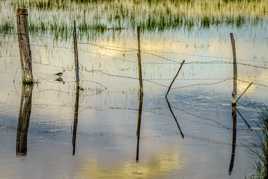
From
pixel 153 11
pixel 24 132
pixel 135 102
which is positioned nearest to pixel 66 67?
pixel 135 102

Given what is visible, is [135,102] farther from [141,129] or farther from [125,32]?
[125,32]

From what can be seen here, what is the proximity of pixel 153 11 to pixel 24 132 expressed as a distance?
606 inches

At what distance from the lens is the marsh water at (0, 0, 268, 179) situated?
9.61 metres

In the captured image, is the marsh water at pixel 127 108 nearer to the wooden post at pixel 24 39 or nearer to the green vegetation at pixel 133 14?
the wooden post at pixel 24 39

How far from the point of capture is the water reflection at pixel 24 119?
33.6 feet

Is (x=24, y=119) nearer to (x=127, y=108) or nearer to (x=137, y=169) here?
(x=127, y=108)

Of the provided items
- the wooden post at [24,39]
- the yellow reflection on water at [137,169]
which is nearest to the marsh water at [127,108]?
the yellow reflection on water at [137,169]

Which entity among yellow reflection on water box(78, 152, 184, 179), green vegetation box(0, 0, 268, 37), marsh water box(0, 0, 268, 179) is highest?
yellow reflection on water box(78, 152, 184, 179)

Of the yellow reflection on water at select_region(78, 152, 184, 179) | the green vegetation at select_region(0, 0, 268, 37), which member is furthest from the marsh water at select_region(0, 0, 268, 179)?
the green vegetation at select_region(0, 0, 268, 37)

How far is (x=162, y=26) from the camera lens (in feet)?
76.1

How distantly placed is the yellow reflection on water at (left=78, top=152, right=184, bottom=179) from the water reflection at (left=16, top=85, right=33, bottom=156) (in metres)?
1.22

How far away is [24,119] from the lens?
1219 centimetres

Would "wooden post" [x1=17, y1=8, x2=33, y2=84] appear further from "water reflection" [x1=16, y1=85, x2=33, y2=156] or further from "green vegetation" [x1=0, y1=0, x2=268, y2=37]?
"green vegetation" [x1=0, y1=0, x2=268, y2=37]

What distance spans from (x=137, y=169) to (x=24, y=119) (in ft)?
11.4
